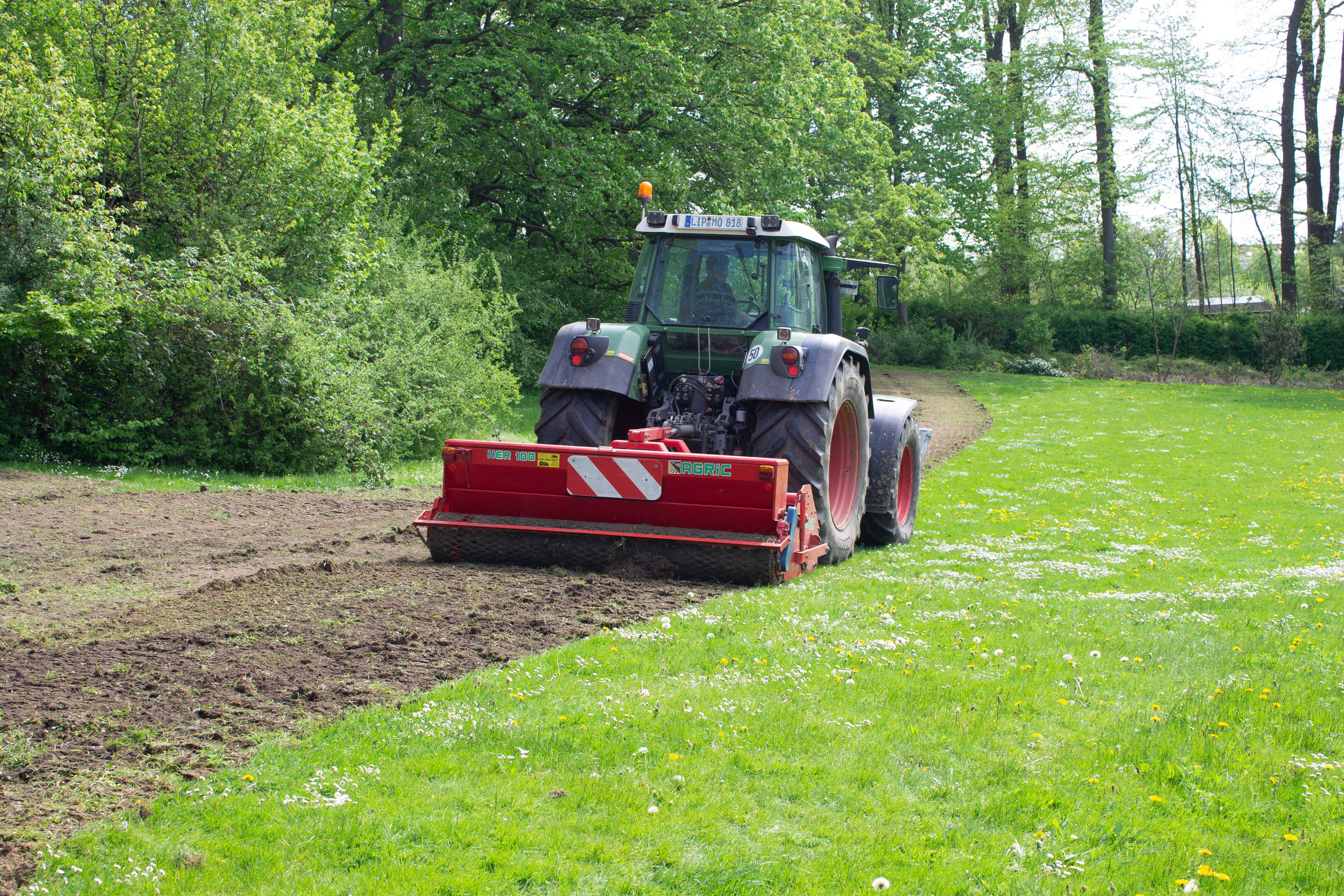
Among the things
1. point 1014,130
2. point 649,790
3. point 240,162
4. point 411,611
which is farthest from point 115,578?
point 1014,130

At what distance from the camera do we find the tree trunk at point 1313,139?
3834 centimetres

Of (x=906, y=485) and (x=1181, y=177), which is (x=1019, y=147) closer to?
(x=1181, y=177)

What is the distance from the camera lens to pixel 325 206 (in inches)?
607

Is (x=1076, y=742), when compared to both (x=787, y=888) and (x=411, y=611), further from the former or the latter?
(x=411, y=611)

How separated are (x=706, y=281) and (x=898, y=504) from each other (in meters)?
3.17

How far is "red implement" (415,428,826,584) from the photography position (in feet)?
24.1

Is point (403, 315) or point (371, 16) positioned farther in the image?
point (371, 16)

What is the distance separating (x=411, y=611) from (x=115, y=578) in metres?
2.56

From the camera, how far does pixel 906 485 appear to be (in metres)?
10.9

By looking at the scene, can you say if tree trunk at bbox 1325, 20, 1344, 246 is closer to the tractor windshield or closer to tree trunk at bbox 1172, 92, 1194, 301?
tree trunk at bbox 1172, 92, 1194, 301

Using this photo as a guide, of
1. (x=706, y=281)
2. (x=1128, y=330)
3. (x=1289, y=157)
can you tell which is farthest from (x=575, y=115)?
(x=1289, y=157)

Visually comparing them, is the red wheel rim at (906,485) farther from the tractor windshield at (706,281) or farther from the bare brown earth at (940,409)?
the bare brown earth at (940,409)

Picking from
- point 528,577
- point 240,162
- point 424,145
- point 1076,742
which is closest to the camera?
point 1076,742

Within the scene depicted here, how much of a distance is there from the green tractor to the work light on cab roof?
15mm
